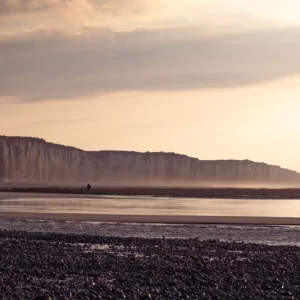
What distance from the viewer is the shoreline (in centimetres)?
3916

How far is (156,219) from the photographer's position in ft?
132

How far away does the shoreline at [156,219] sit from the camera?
39.2 m

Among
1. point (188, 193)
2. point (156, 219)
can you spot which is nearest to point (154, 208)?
point (156, 219)

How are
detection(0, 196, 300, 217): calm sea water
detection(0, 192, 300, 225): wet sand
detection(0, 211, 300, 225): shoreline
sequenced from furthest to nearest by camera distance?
detection(0, 196, 300, 217): calm sea water, detection(0, 192, 300, 225): wet sand, detection(0, 211, 300, 225): shoreline

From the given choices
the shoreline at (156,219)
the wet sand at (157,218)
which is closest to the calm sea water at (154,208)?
the wet sand at (157,218)

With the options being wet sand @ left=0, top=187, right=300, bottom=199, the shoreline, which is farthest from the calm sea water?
wet sand @ left=0, top=187, right=300, bottom=199

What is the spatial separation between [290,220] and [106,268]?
2396 centimetres

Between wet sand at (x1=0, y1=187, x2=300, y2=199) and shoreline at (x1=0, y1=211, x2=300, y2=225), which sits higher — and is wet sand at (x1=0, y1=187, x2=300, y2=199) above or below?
above

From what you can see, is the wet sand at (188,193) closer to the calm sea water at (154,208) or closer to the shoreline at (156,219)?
the calm sea water at (154,208)

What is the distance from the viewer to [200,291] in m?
16.1

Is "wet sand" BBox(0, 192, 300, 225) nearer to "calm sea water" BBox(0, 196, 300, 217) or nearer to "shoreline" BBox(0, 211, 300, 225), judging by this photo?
Answer: "shoreline" BBox(0, 211, 300, 225)

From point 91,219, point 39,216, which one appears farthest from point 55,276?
point 39,216

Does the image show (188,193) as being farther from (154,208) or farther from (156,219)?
(156,219)

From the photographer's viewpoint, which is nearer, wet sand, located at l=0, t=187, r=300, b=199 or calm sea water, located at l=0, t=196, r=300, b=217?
calm sea water, located at l=0, t=196, r=300, b=217
